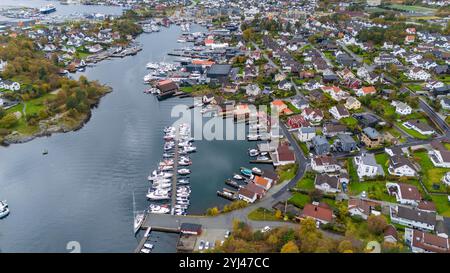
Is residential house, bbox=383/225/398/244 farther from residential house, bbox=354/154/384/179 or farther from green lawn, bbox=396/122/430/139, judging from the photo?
green lawn, bbox=396/122/430/139

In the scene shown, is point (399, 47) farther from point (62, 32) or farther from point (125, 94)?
point (62, 32)

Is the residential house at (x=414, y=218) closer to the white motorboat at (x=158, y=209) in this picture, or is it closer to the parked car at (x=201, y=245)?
the parked car at (x=201, y=245)

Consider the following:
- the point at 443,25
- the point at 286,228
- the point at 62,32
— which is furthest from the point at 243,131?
the point at 443,25

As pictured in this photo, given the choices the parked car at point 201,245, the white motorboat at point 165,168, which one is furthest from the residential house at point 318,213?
the white motorboat at point 165,168

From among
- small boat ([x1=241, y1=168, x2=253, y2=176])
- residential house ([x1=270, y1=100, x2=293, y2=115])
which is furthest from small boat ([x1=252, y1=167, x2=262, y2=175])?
residential house ([x1=270, y1=100, x2=293, y2=115])

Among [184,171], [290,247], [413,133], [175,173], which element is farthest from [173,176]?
[413,133]

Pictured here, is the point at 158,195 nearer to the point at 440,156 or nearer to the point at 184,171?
the point at 184,171
